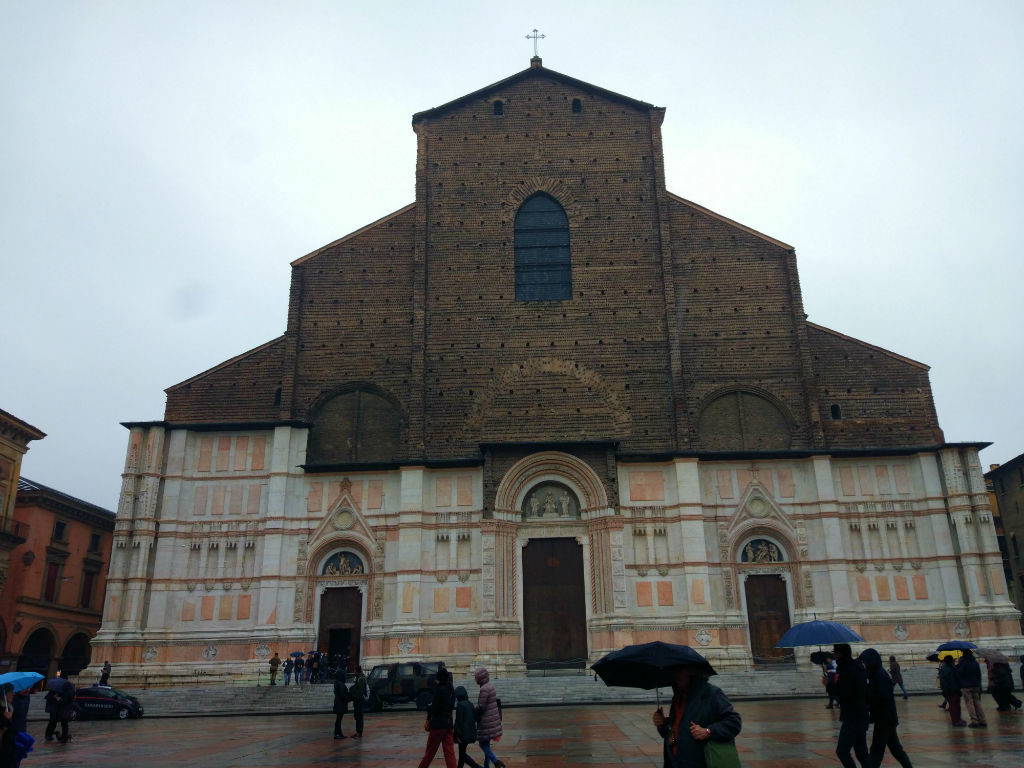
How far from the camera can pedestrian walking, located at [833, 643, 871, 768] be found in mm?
7758

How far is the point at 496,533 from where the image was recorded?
82.7ft

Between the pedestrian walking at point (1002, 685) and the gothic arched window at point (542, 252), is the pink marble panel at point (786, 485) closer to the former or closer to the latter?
the gothic arched window at point (542, 252)

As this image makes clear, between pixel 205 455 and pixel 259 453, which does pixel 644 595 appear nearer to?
pixel 259 453

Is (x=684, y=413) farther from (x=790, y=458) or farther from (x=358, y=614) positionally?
(x=358, y=614)

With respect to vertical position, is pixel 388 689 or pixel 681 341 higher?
pixel 681 341

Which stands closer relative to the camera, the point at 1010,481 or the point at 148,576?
the point at 148,576

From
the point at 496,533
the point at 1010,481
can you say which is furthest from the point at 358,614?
the point at 1010,481

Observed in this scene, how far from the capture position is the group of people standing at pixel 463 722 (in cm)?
920

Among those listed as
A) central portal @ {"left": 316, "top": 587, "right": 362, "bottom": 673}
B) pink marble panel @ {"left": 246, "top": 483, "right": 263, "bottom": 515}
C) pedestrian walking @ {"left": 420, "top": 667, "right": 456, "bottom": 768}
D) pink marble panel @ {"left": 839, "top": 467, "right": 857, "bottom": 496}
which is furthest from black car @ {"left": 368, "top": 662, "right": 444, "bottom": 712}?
pink marble panel @ {"left": 839, "top": 467, "right": 857, "bottom": 496}

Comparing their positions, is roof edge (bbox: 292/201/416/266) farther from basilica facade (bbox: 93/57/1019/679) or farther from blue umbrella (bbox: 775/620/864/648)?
blue umbrella (bbox: 775/620/864/648)

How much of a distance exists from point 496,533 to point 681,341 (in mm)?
8614

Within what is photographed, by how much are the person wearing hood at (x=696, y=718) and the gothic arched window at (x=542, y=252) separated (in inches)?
933

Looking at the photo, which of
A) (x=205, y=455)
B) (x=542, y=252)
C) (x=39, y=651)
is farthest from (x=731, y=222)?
(x=39, y=651)

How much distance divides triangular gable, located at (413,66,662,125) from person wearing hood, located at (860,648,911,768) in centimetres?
2553
